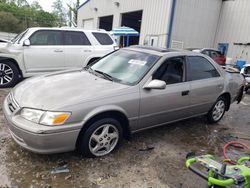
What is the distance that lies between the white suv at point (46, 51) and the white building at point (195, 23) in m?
8.68

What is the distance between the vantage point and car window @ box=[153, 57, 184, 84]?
12.9ft

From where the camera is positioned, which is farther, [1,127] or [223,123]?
[223,123]

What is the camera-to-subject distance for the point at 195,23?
16578mm

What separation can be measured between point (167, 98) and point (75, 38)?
454cm

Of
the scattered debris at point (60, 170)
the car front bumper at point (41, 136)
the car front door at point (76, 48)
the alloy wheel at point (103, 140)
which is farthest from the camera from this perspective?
the car front door at point (76, 48)

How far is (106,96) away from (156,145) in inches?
54.9

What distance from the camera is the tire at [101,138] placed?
10.4 feet

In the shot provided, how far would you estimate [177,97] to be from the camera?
161 inches

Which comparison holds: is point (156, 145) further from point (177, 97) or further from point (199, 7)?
point (199, 7)

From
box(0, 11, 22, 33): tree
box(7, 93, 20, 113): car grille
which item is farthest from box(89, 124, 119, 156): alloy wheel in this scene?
box(0, 11, 22, 33): tree

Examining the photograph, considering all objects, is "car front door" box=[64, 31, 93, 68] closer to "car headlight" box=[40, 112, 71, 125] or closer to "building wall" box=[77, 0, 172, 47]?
"car headlight" box=[40, 112, 71, 125]

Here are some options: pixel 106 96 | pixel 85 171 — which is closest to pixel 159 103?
pixel 106 96

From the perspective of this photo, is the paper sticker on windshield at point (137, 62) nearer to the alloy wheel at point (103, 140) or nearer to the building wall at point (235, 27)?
the alloy wheel at point (103, 140)

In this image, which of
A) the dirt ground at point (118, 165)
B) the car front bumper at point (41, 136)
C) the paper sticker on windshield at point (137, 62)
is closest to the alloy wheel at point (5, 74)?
the dirt ground at point (118, 165)
